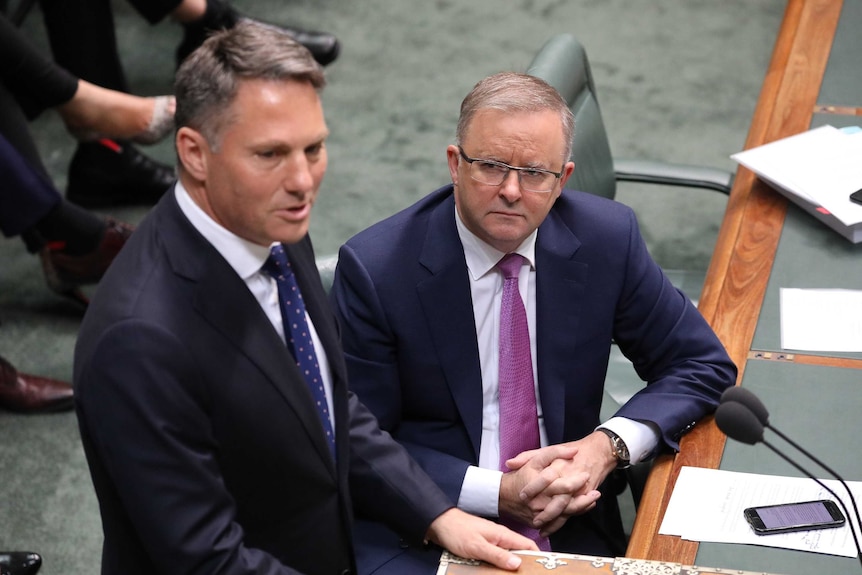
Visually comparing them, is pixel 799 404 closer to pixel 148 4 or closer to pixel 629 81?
pixel 629 81

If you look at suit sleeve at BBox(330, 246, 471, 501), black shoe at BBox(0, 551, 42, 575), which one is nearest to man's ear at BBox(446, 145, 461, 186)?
suit sleeve at BBox(330, 246, 471, 501)

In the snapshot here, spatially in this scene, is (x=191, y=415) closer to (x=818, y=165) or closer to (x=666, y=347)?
(x=666, y=347)

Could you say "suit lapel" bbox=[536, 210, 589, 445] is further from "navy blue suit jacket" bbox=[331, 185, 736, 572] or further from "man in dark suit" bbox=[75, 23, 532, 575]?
"man in dark suit" bbox=[75, 23, 532, 575]

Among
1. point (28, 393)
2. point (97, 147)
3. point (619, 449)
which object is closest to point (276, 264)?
point (619, 449)

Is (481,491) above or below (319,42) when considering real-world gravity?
above

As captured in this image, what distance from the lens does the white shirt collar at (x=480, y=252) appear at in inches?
83.8

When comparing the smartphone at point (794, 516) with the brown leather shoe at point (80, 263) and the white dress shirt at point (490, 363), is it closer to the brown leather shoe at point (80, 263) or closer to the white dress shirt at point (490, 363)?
the white dress shirt at point (490, 363)

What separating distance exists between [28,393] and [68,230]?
1.61 ft

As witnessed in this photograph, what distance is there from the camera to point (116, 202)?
4117 millimetres

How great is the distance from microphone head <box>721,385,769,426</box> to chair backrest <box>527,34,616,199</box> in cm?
114

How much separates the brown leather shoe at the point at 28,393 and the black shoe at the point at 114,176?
3.24ft

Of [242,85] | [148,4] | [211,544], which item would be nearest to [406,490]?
[211,544]

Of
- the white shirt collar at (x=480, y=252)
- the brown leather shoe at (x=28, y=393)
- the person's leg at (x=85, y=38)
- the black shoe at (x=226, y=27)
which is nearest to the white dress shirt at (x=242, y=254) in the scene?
the white shirt collar at (x=480, y=252)

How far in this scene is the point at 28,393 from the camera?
3.22 m
